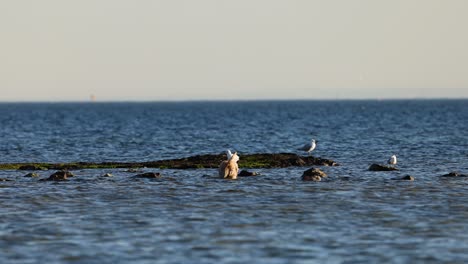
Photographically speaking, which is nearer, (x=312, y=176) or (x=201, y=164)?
(x=312, y=176)

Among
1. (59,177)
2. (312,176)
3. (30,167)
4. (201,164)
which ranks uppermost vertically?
(312,176)

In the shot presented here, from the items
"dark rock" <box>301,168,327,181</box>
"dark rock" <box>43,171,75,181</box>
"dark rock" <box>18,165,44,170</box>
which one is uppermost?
"dark rock" <box>301,168,327,181</box>

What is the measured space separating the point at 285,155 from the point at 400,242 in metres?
26.4

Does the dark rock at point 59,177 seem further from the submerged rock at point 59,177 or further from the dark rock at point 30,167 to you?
the dark rock at point 30,167

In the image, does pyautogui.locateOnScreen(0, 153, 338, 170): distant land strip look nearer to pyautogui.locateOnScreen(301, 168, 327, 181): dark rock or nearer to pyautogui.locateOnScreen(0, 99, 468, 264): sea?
pyautogui.locateOnScreen(0, 99, 468, 264): sea

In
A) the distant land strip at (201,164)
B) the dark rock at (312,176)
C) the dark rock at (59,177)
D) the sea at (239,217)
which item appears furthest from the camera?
the distant land strip at (201,164)

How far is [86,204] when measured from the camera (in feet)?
99.3

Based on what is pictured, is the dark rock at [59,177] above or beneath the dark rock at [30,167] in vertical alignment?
above

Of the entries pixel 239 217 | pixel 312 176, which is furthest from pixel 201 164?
pixel 239 217

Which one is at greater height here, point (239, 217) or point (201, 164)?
point (239, 217)

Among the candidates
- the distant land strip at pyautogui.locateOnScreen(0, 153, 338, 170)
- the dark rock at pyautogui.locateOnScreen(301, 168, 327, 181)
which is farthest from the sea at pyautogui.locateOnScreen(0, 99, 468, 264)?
the distant land strip at pyautogui.locateOnScreen(0, 153, 338, 170)

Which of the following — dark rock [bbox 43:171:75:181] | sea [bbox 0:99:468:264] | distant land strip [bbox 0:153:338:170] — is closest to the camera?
sea [bbox 0:99:468:264]

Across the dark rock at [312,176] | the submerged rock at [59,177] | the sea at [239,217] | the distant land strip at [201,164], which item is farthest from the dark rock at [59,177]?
the dark rock at [312,176]

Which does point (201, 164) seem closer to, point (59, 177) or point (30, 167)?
point (30, 167)
